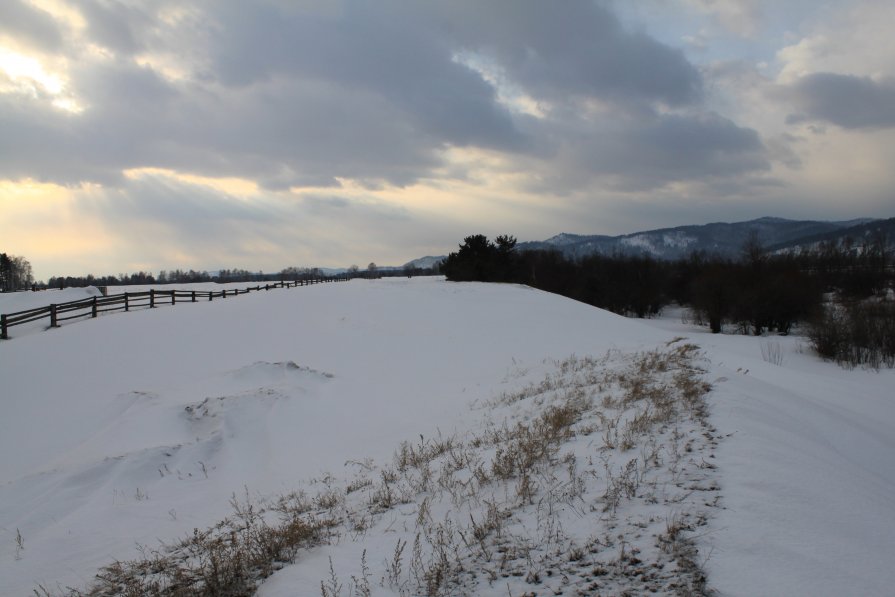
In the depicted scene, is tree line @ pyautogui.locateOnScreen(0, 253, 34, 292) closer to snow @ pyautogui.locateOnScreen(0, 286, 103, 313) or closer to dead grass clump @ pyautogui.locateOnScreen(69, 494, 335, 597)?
snow @ pyautogui.locateOnScreen(0, 286, 103, 313)

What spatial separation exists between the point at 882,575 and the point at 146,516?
356 inches

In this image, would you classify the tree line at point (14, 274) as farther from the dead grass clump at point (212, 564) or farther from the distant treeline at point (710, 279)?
the dead grass clump at point (212, 564)

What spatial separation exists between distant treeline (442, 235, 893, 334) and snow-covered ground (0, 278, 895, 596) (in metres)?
19.1

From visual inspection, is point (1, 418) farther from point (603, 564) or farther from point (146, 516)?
point (603, 564)

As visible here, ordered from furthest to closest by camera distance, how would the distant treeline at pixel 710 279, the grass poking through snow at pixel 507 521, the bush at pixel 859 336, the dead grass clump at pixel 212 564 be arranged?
the distant treeline at pixel 710 279 → the bush at pixel 859 336 → the dead grass clump at pixel 212 564 → the grass poking through snow at pixel 507 521

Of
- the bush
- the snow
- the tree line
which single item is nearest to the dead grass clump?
the bush

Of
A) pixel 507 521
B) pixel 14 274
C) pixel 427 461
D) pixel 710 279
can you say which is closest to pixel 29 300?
pixel 427 461

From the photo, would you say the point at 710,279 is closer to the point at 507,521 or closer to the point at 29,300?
the point at 507,521

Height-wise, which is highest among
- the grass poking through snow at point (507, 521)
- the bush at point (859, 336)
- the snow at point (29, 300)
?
the snow at point (29, 300)

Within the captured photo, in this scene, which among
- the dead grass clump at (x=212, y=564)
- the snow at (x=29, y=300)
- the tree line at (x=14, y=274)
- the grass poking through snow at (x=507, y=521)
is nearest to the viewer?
the grass poking through snow at (x=507, y=521)

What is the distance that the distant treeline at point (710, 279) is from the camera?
38.6 metres

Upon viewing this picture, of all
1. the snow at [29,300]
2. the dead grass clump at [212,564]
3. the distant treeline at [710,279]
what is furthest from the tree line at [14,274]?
the dead grass clump at [212,564]

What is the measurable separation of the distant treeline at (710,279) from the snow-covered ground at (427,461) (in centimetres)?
1911

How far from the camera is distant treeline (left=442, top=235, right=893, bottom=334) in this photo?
3862 cm
